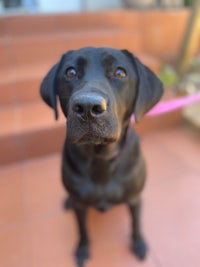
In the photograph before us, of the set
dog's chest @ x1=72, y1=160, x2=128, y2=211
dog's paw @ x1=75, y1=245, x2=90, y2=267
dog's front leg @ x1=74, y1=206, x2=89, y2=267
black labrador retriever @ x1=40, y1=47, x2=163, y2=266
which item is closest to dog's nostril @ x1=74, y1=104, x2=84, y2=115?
black labrador retriever @ x1=40, y1=47, x2=163, y2=266

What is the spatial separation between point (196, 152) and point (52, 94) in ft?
5.06

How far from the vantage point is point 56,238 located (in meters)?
1.69

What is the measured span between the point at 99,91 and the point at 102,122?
11cm

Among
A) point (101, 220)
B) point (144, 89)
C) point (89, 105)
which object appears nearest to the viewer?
point (89, 105)

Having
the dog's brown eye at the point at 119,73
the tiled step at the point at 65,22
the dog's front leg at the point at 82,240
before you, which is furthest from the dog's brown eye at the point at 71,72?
the tiled step at the point at 65,22

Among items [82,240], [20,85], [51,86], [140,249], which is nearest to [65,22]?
[20,85]

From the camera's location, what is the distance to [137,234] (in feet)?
5.17

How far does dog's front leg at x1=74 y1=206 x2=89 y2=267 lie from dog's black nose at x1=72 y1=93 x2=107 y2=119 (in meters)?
0.65

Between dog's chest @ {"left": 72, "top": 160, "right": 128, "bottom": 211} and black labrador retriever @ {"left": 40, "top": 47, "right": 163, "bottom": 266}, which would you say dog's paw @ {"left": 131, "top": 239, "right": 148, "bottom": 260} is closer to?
black labrador retriever @ {"left": 40, "top": 47, "right": 163, "bottom": 266}

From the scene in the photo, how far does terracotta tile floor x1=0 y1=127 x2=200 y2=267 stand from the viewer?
1.56 meters

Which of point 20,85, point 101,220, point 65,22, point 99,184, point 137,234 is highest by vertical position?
point 65,22

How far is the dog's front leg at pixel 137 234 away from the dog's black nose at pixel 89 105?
678 mm

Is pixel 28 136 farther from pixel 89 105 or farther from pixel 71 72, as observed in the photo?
pixel 89 105

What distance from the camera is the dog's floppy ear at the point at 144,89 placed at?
123 cm
